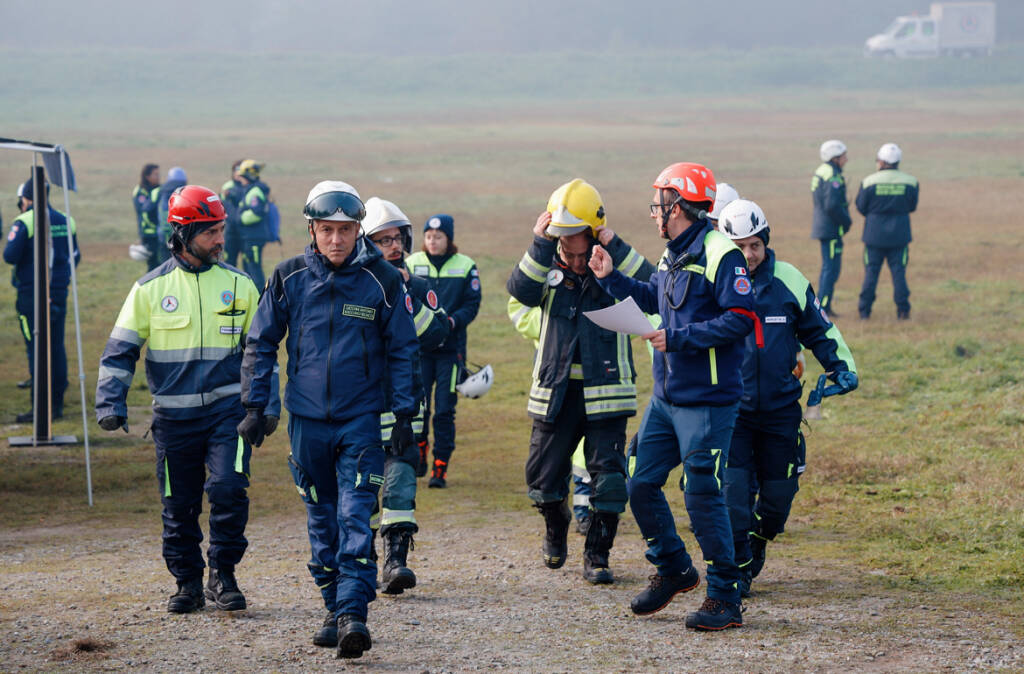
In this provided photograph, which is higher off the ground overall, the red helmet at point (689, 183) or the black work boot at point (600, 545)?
the red helmet at point (689, 183)

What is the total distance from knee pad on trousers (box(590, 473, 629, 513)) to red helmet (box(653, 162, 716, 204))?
5.37 ft

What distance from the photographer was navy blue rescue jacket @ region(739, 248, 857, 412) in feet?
22.5

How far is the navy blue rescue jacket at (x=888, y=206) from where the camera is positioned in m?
16.5

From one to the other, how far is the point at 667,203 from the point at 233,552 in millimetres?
2904

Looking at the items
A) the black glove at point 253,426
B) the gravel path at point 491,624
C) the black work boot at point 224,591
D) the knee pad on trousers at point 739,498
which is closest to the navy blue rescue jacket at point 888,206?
the gravel path at point 491,624

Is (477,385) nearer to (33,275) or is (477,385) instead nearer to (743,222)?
(743,222)

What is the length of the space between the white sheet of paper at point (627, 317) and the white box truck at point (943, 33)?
3839 inches

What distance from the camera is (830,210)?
16828 mm

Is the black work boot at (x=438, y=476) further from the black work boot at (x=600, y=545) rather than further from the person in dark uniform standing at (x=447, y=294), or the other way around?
the black work boot at (x=600, y=545)

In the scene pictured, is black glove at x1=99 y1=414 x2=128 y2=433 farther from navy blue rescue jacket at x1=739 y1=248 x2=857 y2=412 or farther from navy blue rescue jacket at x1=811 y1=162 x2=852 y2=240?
navy blue rescue jacket at x1=811 y1=162 x2=852 y2=240

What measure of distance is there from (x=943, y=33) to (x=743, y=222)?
98.3m

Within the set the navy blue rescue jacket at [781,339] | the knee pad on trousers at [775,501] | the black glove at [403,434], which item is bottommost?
the knee pad on trousers at [775,501]

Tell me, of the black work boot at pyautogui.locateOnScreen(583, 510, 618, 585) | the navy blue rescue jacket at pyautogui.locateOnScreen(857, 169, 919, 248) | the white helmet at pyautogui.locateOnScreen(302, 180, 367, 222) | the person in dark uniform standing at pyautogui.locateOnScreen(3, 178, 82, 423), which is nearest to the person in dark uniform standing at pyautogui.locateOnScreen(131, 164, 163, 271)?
the person in dark uniform standing at pyautogui.locateOnScreen(3, 178, 82, 423)

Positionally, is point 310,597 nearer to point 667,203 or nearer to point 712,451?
point 712,451
